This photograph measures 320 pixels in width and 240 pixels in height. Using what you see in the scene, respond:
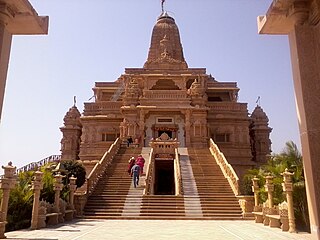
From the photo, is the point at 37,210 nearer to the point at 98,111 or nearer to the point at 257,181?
the point at 257,181

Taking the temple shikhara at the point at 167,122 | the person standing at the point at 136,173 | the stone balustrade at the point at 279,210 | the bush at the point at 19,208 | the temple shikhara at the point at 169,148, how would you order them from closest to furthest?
the temple shikhara at the point at 169,148
the stone balustrade at the point at 279,210
the bush at the point at 19,208
the person standing at the point at 136,173
the temple shikhara at the point at 167,122

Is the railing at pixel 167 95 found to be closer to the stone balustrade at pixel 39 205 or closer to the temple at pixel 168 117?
the temple at pixel 168 117

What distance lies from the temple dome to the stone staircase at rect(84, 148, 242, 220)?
70.4 ft

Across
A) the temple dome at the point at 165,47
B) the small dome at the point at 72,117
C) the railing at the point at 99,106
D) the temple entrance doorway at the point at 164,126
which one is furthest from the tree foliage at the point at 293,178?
the small dome at the point at 72,117

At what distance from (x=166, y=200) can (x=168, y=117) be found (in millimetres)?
17343

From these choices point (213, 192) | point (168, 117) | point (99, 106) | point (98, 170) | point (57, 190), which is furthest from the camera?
point (99, 106)

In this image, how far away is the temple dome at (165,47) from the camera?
133 feet

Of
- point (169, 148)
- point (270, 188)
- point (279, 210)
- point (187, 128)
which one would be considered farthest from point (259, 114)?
point (279, 210)

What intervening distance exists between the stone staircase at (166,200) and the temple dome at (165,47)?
21.5m

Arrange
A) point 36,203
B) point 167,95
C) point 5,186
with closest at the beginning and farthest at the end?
point 5,186 < point 36,203 < point 167,95

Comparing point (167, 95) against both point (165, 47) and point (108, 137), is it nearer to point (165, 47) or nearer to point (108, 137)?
point (108, 137)

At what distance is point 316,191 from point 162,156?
19.6 metres

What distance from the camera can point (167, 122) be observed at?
1298 inches

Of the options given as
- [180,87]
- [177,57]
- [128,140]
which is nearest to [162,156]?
[128,140]
